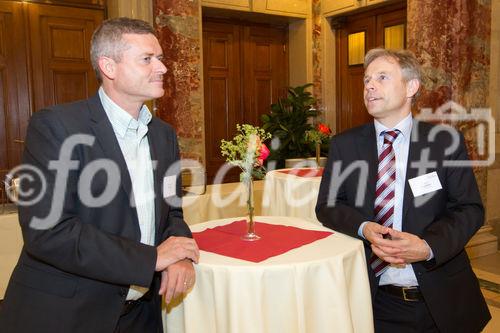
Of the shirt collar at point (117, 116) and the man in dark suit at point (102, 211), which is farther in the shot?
the shirt collar at point (117, 116)

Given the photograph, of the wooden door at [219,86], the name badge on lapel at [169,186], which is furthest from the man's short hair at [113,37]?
the wooden door at [219,86]

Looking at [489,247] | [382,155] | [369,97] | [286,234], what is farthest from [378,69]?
[489,247]

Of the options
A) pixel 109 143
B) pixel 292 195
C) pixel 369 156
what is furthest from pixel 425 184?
pixel 292 195

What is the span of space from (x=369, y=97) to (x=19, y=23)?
4.95 meters

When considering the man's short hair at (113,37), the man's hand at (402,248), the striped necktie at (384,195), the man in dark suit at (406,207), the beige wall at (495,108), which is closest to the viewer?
the man's short hair at (113,37)

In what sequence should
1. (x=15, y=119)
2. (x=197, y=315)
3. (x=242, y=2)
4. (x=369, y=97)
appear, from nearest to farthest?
(x=197, y=315) < (x=369, y=97) < (x=15, y=119) < (x=242, y=2)

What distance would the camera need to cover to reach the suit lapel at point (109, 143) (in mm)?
1677

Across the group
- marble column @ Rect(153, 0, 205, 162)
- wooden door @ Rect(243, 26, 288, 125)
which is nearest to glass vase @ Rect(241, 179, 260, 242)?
marble column @ Rect(153, 0, 205, 162)

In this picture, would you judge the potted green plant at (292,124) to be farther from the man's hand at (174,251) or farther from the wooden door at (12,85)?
the man's hand at (174,251)

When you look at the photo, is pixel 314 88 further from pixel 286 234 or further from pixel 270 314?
pixel 270 314

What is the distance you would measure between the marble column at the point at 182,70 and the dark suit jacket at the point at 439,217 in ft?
11.9

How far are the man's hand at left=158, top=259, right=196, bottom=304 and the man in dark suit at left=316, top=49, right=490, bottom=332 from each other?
760 millimetres

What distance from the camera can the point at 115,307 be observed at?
1688 mm

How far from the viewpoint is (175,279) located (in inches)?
65.1
